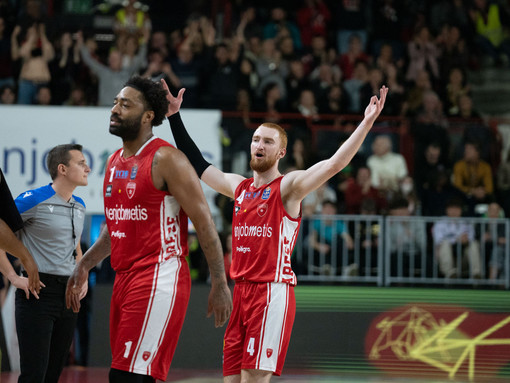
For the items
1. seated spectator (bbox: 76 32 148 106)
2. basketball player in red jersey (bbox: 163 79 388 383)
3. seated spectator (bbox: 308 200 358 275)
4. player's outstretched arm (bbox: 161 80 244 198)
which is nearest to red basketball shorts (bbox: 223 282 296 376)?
basketball player in red jersey (bbox: 163 79 388 383)

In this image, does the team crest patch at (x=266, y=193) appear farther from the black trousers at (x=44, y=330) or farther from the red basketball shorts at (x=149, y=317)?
the black trousers at (x=44, y=330)

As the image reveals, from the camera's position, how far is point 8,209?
534 cm

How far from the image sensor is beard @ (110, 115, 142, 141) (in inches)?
185

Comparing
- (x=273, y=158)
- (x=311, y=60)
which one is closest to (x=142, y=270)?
(x=273, y=158)

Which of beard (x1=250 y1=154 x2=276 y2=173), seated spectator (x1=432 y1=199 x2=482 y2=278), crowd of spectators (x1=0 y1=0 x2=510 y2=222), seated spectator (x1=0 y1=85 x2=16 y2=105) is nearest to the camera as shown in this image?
beard (x1=250 y1=154 x2=276 y2=173)

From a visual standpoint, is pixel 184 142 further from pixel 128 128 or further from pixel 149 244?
pixel 149 244

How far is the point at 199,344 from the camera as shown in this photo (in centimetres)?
1080

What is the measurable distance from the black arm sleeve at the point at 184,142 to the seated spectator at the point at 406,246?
5.17 metres

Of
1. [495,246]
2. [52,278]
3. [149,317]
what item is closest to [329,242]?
[495,246]

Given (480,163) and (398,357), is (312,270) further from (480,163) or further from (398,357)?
(480,163)

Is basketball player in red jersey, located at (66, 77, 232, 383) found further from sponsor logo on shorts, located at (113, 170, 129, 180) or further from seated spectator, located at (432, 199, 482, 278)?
seated spectator, located at (432, 199, 482, 278)

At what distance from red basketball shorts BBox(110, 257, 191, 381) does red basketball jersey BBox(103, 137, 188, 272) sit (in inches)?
3.2

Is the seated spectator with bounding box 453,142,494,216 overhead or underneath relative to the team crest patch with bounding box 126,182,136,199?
overhead

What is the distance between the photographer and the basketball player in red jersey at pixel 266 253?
5617 mm
